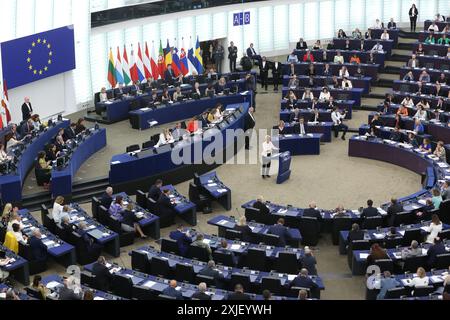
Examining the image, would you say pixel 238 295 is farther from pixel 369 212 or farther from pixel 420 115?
pixel 420 115

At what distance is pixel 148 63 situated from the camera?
3916 cm

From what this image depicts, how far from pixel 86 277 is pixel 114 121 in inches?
649

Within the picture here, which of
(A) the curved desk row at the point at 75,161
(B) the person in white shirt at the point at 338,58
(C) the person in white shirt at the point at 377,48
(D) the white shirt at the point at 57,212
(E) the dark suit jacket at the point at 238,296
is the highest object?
(C) the person in white shirt at the point at 377,48

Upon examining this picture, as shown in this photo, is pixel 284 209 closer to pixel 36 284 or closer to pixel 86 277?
pixel 86 277

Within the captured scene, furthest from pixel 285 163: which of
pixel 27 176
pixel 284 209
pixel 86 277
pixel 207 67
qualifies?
pixel 207 67

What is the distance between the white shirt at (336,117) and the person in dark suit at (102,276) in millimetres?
15898

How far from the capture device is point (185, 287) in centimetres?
1958

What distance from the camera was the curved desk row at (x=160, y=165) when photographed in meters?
28.2

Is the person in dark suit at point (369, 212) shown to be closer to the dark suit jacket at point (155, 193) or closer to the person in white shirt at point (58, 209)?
the dark suit jacket at point (155, 193)

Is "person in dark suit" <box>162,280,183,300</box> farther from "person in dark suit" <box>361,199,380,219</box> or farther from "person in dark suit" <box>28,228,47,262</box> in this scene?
"person in dark suit" <box>361,199,380,219</box>

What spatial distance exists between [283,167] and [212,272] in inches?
389

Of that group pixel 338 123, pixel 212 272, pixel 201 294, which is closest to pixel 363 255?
pixel 212 272

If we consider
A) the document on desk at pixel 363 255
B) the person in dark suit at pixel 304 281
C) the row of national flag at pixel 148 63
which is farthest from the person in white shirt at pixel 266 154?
the row of national flag at pixel 148 63

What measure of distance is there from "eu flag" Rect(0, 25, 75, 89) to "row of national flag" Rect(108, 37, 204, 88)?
79.9 inches
